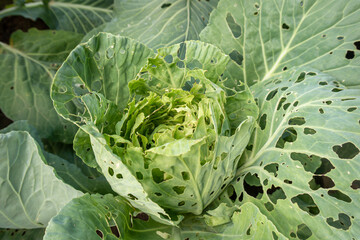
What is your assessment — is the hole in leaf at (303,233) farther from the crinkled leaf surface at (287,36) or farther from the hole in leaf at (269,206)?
the crinkled leaf surface at (287,36)

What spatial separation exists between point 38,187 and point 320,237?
3.07 feet

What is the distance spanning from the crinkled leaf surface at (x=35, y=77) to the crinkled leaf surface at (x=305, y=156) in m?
1.01

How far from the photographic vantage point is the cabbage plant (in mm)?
1010

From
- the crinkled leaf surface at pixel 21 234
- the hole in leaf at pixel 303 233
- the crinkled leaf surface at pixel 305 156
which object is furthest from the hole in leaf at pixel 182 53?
the crinkled leaf surface at pixel 21 234

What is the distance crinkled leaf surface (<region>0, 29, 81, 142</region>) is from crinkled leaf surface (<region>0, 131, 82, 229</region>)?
525 mm

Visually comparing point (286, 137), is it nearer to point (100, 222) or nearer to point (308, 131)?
point (308, 131)

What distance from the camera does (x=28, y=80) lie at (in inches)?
74.0

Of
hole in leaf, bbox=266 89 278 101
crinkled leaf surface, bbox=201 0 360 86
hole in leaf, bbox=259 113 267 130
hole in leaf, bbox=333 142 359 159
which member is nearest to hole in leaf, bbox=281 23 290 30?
crinkled leaf surface, bbox=201 0 360 86

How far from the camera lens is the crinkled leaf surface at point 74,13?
2197 mm

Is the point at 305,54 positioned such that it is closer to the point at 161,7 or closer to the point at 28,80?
the point at 161,7

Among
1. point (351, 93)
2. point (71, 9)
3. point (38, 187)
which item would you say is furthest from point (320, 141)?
point (71, 9)

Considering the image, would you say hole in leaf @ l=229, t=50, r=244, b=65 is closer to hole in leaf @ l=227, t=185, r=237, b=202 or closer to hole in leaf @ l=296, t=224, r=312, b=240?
hole in leaf @ l=227, t=185, r=237, b=202

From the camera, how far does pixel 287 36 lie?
4.43 feet

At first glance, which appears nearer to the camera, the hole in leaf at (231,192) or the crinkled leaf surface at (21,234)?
the hole in leaf at (231,192)
